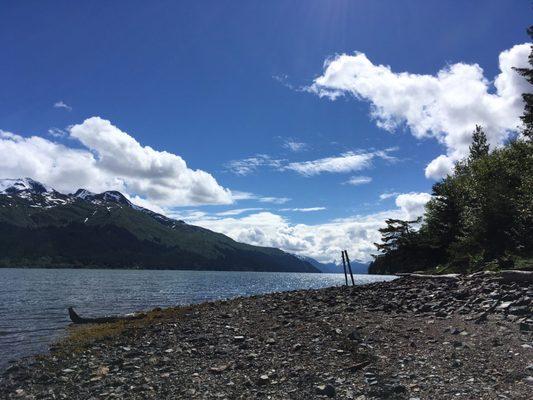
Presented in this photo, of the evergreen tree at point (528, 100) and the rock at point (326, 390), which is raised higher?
the evergreen tree at point (528, 100)

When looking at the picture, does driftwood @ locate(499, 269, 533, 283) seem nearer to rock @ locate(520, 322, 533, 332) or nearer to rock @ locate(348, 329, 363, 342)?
rock @ locate(520, 322, 533, 332)

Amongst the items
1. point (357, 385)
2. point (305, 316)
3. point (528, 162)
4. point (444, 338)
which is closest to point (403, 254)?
point (528, 162)

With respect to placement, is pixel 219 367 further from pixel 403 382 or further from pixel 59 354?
pixel 59 354

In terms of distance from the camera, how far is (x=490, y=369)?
12.6 metres

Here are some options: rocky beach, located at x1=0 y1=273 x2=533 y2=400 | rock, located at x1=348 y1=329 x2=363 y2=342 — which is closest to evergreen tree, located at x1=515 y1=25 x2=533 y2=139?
rocky beach, located at x1=0 y1=273 x2=533 y2=400

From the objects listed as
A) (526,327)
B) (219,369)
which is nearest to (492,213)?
(526,327)

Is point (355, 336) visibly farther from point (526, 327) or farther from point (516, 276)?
point (516, 276)

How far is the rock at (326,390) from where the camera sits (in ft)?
40.5

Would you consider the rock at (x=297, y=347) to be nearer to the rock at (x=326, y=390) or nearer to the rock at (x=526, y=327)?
the rock at (x=326, y=390)

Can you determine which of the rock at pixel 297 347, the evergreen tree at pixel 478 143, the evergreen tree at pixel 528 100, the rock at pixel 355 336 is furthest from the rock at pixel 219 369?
the evergreen tree at pixel 478 143

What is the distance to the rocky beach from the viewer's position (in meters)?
12.6

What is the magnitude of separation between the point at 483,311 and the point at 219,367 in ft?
41.3

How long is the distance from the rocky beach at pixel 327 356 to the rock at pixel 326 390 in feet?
0.10

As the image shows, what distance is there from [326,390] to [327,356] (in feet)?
13.4
